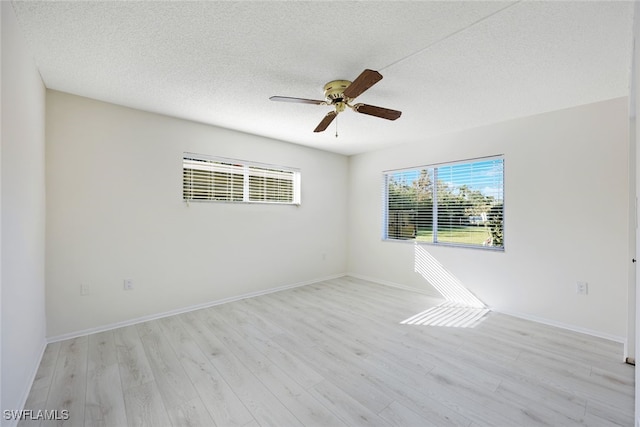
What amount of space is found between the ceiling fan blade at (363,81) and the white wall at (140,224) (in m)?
2.35

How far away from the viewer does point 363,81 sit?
1805mm

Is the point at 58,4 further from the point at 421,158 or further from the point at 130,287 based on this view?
the point at 421,158

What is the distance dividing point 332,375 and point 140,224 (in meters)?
2.60

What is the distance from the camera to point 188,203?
11.2 ft

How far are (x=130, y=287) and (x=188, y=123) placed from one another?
2.04 meters

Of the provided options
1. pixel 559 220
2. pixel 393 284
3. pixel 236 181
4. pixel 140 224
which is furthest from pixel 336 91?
pixel 393 284

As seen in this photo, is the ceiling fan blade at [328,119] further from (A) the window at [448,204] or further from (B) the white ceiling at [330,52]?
(A) the window at [448,204]

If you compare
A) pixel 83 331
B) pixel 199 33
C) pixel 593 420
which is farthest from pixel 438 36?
pixel 83 331

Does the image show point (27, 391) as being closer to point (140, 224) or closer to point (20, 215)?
point (20, 215)

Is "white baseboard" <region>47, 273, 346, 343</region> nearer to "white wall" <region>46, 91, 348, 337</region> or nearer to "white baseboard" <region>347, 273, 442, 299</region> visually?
"white wall" <region>46, 91, 348, 337</region>

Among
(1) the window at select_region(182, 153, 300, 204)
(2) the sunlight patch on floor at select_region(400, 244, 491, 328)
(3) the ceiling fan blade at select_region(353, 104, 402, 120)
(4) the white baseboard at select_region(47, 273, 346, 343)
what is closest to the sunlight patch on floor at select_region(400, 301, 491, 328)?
(2) the sunlight patch on floor at select_region(400, 244, 491, 328)

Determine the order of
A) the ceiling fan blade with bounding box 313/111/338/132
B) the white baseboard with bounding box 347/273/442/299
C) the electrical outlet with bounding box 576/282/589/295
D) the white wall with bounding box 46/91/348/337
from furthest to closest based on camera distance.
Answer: the white baseboard with bounding box 347/273/442/299 → the electrical outlet with bounding box 576/282/589/295 → the white wall with bounding box 46/91/348/337 → the ceiling fan blade with bounding box 313/111/338/132

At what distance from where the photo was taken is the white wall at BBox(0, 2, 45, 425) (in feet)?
4.83

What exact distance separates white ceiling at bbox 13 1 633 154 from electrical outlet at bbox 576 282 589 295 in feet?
6.18
